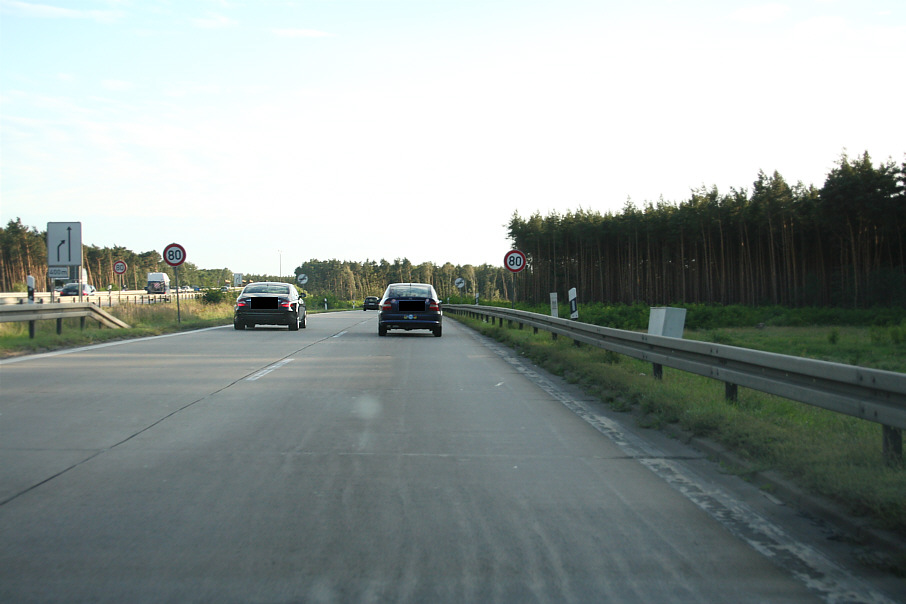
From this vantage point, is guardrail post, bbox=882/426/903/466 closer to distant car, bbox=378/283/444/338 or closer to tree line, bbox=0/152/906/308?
distant car, bbox=378/283/444/338

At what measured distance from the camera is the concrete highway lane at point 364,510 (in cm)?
348

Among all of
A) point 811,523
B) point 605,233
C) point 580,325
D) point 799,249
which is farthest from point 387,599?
point 605,233

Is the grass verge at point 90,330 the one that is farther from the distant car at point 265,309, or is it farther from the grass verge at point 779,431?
the grass verge at point 779,431

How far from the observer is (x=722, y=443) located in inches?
250

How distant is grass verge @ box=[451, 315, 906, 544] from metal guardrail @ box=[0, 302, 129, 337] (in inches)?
496

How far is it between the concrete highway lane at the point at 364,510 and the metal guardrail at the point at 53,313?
8616 millimetres

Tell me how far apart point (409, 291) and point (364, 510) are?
1868cm

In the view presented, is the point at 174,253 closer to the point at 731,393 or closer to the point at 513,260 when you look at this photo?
the point at 513,260

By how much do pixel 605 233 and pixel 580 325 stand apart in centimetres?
7341

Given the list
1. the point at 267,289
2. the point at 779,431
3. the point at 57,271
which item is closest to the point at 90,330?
the point at 57,271

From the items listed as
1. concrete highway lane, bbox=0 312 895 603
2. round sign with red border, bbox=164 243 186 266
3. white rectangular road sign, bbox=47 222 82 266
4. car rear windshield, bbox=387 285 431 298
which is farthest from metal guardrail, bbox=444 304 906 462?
round sign with red border, bbox=164 243 186 266

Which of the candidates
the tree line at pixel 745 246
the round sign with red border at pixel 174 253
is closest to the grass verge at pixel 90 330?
the round sign with red border at pixel 174 253

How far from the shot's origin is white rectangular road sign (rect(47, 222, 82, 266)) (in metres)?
21.7

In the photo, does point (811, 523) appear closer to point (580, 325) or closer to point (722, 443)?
point (722, 443)
